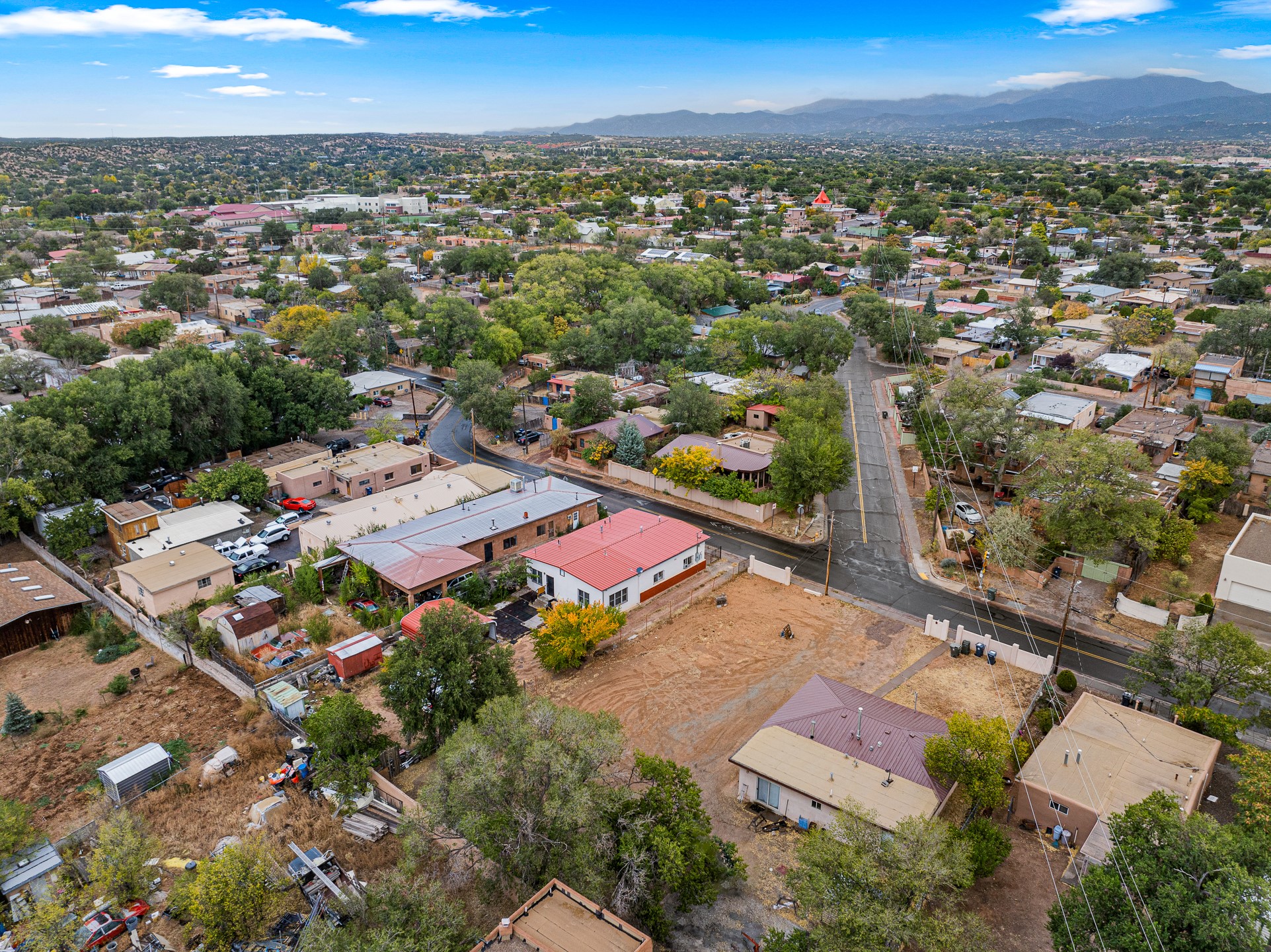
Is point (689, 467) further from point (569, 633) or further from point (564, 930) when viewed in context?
point (564, 930)

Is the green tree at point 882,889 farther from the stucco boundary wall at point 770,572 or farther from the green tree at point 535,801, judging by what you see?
the stucco boundary wall at point 770,572

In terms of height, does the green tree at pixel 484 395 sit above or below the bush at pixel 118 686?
above

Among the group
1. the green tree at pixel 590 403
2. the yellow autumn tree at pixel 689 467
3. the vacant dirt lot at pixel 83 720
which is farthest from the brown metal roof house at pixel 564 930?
the green tree at pixel 590 403

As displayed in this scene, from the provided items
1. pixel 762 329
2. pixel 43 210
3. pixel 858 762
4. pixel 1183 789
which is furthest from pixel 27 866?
pixel 43 210

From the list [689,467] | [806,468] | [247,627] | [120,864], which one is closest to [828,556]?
[806,468]

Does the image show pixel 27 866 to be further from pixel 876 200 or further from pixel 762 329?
pixel 876 200

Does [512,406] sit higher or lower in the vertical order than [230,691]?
higher
